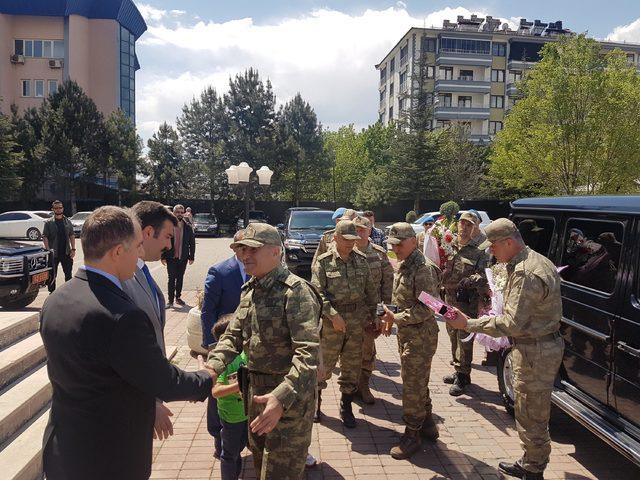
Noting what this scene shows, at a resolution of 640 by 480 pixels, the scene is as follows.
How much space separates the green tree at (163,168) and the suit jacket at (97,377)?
39.0 metres

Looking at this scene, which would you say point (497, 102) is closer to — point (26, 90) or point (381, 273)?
point (26, 90)

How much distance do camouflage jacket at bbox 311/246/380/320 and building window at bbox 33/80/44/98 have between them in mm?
45296

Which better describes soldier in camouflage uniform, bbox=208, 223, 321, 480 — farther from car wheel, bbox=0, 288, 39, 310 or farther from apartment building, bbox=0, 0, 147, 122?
apartment building, bbox=0, 0, 147, 122

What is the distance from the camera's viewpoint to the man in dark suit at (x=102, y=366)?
1.99 meters

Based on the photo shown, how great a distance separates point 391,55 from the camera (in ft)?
202

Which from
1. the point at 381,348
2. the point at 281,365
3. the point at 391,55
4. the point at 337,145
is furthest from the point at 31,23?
the point at 281,365

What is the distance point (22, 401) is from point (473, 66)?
57.3 meters

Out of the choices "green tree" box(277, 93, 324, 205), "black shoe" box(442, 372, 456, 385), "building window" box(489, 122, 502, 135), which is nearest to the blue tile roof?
"green tree" box(277, 93, 324, 205)

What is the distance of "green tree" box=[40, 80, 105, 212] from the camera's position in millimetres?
32562

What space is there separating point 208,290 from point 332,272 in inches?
52.0

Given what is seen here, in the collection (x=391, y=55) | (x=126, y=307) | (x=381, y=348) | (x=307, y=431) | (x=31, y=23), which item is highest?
(x=391, y=55)

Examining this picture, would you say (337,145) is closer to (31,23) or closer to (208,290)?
(31,23)

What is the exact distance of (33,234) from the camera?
25859 mm

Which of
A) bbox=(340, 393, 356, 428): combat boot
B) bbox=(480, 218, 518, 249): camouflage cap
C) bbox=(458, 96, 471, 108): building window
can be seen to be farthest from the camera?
bbox=(458, 96, 471, 108): building window
